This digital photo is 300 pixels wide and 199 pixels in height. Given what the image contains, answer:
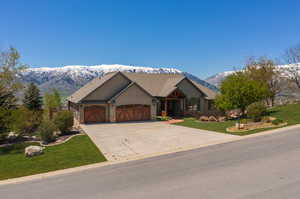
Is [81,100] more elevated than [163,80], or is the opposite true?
[163,80]

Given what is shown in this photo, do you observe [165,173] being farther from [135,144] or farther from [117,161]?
[135,144]

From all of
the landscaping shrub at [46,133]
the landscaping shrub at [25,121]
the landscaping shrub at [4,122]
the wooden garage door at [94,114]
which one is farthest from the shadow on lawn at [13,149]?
the wooden garage door at [94,114]

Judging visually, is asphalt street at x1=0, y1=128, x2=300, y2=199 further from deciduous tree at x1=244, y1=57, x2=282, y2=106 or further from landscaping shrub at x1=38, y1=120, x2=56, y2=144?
deciduous tree at x1=244, y1=57, x2=282, y2=106

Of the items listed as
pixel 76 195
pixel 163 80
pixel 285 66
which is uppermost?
pixel 285 66

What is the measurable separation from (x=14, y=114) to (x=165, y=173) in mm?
13656

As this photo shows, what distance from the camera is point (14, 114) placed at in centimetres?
1528

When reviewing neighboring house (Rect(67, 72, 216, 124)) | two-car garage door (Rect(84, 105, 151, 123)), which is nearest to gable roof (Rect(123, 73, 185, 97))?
neighboring house (Rect(67, 72, 216, 124))

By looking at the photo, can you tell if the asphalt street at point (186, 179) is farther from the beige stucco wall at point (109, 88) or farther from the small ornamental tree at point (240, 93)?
the beige stucco wall at point (109, 88)

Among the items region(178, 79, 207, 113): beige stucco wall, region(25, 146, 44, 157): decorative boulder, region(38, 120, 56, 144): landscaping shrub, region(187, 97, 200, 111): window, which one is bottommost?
region(25, 146, 44, 157): decorative boulder

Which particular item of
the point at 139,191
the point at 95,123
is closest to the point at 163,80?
the point at 95,123

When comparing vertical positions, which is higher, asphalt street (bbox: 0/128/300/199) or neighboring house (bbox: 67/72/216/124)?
neighboring house (bbox: 67/72/216/124)

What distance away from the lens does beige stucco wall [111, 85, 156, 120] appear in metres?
25.0

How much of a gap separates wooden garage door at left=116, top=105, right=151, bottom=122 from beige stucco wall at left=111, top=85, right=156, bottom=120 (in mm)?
544

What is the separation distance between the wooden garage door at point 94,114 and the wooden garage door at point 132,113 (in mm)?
1914
